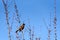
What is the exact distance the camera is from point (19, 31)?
1288 cm

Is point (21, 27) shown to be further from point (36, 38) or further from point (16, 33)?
point (36, 38)

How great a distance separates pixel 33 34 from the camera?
1467 centimetres

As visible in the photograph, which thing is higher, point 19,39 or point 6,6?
point 6,6

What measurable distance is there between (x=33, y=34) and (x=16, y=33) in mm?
1859

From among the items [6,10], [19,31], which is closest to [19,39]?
[19,31]

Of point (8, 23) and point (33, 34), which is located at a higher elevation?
point (8, 23)

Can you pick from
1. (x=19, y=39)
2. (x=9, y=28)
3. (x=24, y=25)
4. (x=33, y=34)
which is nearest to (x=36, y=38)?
(x=33, y=34)

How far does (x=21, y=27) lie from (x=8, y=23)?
1862 millimetres

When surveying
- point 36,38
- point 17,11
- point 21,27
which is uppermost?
point 17,11

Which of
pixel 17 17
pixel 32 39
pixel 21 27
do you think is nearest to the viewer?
pixel 17 17

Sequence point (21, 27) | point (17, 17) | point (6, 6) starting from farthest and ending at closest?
point (21, 27), point (17, 17), point (6, 6)

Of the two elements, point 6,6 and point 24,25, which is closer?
point 6,6

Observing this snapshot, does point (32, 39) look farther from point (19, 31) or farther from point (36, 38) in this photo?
point (19, 31)

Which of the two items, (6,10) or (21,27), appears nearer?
(6,10)
